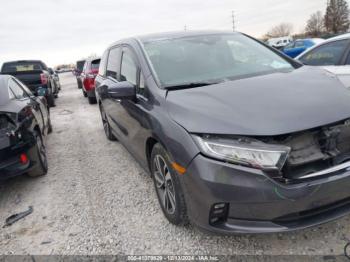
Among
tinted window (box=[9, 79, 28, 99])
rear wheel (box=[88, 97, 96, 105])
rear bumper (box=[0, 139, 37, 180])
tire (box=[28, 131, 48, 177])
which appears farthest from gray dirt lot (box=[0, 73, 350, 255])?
rear wheel (box=[88, 97, 96, 105])

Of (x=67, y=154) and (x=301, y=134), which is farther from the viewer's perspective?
(x=67, y=154)

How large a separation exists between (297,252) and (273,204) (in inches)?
25.3

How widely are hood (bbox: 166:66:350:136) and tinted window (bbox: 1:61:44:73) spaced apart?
1084 centimetres

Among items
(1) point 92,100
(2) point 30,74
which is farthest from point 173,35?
(2) point 30,74

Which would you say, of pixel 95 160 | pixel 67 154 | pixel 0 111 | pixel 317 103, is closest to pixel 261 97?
pixel 317 103

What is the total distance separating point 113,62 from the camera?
14.3 ft

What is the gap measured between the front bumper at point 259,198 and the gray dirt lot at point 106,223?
1.35 ft

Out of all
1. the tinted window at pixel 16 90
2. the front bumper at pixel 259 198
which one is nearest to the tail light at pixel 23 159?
the tinted window at pixel 16 90

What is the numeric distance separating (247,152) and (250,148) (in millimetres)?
33

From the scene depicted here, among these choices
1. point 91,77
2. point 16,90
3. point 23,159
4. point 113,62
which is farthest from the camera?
point 91,77

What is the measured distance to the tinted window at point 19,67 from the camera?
11.4 metres

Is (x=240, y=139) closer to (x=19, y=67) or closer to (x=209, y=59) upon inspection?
(x=209, y=59)

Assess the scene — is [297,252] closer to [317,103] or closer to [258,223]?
[258,223]

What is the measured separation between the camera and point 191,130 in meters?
2.12
